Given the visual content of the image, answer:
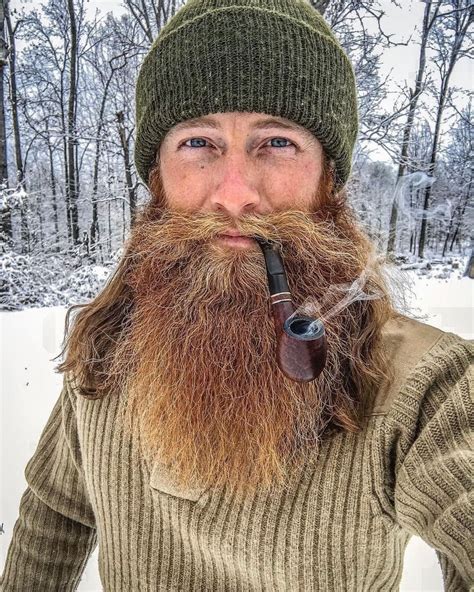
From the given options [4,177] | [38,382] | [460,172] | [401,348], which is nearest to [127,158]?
[4,177]

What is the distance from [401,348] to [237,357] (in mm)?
325

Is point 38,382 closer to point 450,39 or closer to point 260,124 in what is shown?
point 260,124

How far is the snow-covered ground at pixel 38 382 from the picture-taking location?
2.13 metres

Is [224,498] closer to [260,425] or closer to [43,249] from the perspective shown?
[260,425]

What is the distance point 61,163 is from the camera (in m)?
5.22

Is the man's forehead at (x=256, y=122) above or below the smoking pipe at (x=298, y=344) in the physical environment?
above

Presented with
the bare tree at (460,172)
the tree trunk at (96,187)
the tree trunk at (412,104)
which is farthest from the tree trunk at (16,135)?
the bare tree at (460,172)

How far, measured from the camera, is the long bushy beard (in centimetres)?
85

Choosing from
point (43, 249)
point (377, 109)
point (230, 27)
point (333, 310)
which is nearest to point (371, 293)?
point (333, 310)

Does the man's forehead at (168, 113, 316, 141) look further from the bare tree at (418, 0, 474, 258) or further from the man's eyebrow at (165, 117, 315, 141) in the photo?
the bare tree at (418, 0, 474, 258)

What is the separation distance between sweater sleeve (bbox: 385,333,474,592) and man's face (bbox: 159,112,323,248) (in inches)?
16.3

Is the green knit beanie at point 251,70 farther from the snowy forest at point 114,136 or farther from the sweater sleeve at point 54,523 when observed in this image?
the snowy forest at point 114,136

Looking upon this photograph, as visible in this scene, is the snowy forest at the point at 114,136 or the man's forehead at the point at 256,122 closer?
the man's forehead at the point at 256,122

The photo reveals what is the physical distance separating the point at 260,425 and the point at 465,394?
0.36 meters
